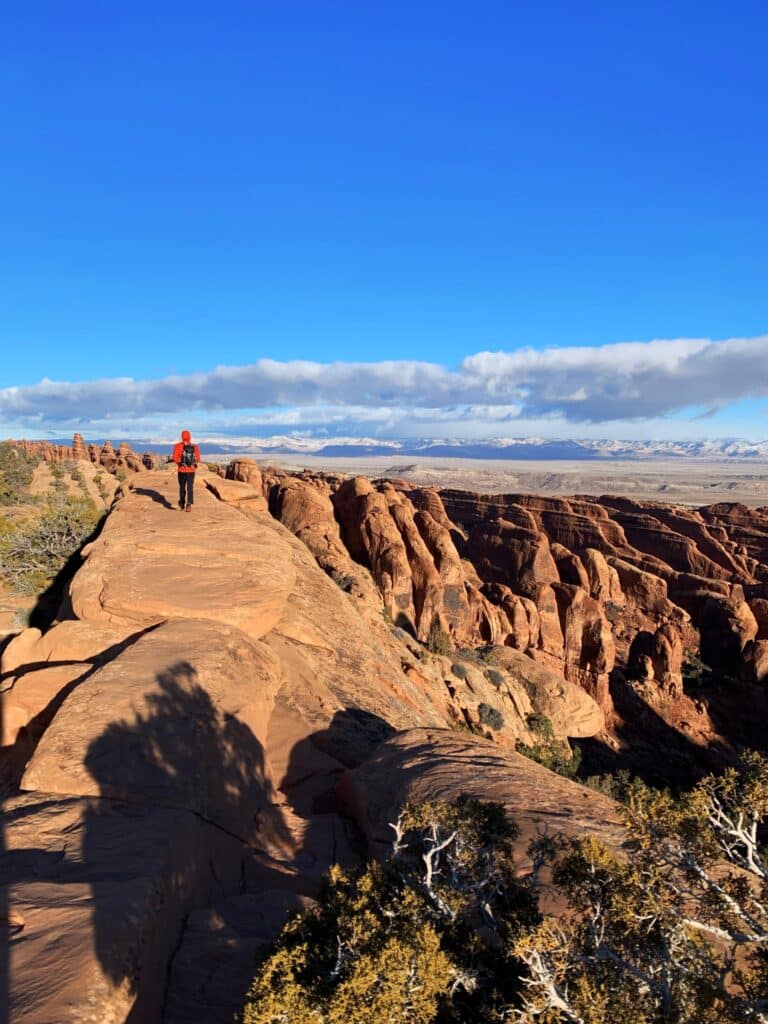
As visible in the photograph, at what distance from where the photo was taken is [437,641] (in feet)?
105

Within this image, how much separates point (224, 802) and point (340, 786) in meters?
2.95

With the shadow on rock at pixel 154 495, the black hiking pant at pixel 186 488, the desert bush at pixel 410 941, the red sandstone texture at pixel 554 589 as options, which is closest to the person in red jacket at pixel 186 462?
the black hiking pant at pixel 186 488

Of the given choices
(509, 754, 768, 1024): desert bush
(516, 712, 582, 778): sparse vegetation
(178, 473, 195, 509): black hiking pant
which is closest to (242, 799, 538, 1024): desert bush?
(509, 754, 768, 1024): desert bush

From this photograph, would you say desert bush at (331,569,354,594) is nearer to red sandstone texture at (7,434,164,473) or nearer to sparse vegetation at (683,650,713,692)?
sparse vegetation at (683,650,713,692)

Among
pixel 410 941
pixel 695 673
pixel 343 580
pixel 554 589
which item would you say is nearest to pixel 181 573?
pixel 410 941

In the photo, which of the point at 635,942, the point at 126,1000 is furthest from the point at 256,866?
the point at 635,942

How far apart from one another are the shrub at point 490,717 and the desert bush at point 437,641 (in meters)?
4.18

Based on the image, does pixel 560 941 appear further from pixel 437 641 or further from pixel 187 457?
pixel 437 641

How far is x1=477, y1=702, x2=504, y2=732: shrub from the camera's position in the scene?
26625mm

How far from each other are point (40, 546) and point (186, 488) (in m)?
6.11

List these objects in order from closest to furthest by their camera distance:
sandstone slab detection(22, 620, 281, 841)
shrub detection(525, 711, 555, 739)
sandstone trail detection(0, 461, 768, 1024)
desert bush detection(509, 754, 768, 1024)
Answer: desert bush detection(509, 754, 768, 1024) < sandstone trail detection(0, 461, 768, 1024) < sandstone slab detection(22, 620, 281, 841) < shrub detection(525, 711, 555, 739)

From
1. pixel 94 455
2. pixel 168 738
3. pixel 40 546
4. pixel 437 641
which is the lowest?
pixel 437 641

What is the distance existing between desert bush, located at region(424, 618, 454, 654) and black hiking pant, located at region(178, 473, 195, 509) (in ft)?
50.3

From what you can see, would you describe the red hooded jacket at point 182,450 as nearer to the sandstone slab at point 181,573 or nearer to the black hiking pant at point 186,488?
the black hiking pant at point 186,488
